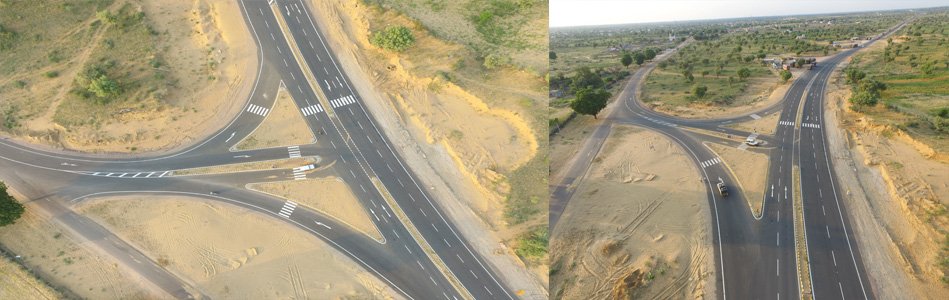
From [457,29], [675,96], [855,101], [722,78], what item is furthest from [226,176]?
[722,78]

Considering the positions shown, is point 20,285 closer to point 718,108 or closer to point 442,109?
point 442,109

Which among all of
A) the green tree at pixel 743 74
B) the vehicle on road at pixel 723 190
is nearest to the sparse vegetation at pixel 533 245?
the vehicle on road at pixel 723 190

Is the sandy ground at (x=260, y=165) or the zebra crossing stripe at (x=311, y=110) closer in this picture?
the sandy ground at (x=260, y=165)

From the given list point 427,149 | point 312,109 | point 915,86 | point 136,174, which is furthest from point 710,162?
point 136,174

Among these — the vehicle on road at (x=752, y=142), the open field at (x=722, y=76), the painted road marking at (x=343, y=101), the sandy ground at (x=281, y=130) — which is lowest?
the vehicle on road at (x=752, y=142)

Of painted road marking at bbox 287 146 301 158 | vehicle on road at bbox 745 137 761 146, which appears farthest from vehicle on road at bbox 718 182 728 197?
painted road marking at bbox 287 146 301 158

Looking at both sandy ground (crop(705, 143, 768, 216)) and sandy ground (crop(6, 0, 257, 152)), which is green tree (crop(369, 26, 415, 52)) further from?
sandy ground (crop(705, 143, 768, 216))

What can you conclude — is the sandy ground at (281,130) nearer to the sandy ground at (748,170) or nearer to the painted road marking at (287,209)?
the painted road marking at (287,209)
